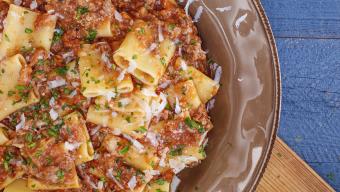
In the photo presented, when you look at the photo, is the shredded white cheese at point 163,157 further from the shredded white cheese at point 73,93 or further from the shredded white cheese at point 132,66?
the shredded white cheese at point 73,93

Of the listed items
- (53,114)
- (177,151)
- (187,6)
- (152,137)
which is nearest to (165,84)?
(152,137)

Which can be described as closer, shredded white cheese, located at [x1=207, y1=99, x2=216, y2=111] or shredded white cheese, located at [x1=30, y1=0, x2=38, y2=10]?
shredded white cheese, located at [x1=30, y1=0, x2=38, y2=10]

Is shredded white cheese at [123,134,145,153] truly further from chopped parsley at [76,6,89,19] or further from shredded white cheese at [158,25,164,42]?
chopped parsley at [76,6,89,19]

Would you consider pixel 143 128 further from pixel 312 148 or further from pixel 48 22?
pixel 312 148

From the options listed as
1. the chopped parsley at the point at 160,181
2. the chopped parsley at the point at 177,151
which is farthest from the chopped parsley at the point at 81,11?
the chopped parsley at the point at 160,181

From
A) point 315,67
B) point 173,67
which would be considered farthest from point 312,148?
point 173,67

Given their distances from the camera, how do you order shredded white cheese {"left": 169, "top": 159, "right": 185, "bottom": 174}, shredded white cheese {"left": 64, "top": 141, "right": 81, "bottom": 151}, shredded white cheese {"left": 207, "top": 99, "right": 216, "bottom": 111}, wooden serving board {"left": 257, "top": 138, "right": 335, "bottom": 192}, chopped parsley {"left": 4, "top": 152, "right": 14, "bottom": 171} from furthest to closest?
wooden serving board {"left": 257, "top": 138, "right": 335, "bottom": 192}, shredded white cheese {"left": 207, "top": 99, "right": 216, "bottom": 111}, shredded white cheese {"left": 169, "top": 159, "right": 185, "bottom": 174}, chopped parsley {"left": 4, "top": 152, "right": 14, "bottom": 171}, shredded white cheese {"left": 64, "top": 141, "right": 81, "bottom": 151}

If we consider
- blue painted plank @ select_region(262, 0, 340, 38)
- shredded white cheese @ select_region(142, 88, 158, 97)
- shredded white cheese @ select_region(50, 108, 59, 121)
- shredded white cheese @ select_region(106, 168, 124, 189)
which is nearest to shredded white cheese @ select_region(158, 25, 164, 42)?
shredded white cheese @ select_region(142, 88, 158, 97)
